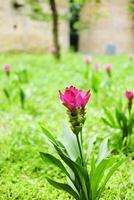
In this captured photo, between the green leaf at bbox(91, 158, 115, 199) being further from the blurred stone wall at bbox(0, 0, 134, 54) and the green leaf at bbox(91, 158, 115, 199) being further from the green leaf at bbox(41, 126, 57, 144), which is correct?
the blurred stone wall at bbox(0, 0, 134, 54)

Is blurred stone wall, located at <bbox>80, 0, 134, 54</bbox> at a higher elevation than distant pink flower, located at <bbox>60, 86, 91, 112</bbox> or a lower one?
lower

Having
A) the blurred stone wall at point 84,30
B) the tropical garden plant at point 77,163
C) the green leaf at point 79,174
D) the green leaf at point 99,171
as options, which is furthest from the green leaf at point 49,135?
the blurred stone wall at point 84,30

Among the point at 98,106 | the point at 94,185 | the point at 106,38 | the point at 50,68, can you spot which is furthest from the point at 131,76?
the point at 106,38

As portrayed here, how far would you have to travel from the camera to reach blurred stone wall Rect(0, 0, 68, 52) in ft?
40.4

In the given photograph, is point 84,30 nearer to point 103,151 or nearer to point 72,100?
point 103,151

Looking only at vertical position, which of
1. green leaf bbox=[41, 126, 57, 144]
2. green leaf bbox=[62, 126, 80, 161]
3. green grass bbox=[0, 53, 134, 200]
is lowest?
green grass bbox=[0, 53, 134, 200]

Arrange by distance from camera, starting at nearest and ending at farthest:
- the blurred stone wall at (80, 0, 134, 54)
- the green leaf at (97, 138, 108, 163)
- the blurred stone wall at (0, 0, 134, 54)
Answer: the green leaf at (97, 138, 108, 163) → the blurred stone wall at (0, 0, 134, 54) → the blurred stone wall at (80, 0, 134, 54)

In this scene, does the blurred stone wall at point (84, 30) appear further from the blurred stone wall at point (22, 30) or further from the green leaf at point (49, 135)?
the green leaf at point (49, 135)

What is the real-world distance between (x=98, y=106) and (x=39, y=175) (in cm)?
189

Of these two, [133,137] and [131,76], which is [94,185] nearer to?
[133,137]

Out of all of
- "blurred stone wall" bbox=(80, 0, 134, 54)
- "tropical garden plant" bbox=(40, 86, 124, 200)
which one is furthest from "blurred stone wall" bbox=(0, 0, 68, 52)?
"tropical garden plant" bbox=(40, 86, 124, 200)

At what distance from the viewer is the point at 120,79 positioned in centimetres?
611

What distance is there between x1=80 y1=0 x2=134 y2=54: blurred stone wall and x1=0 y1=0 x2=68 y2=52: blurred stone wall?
5.77ft

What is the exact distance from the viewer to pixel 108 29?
48.5 feet
